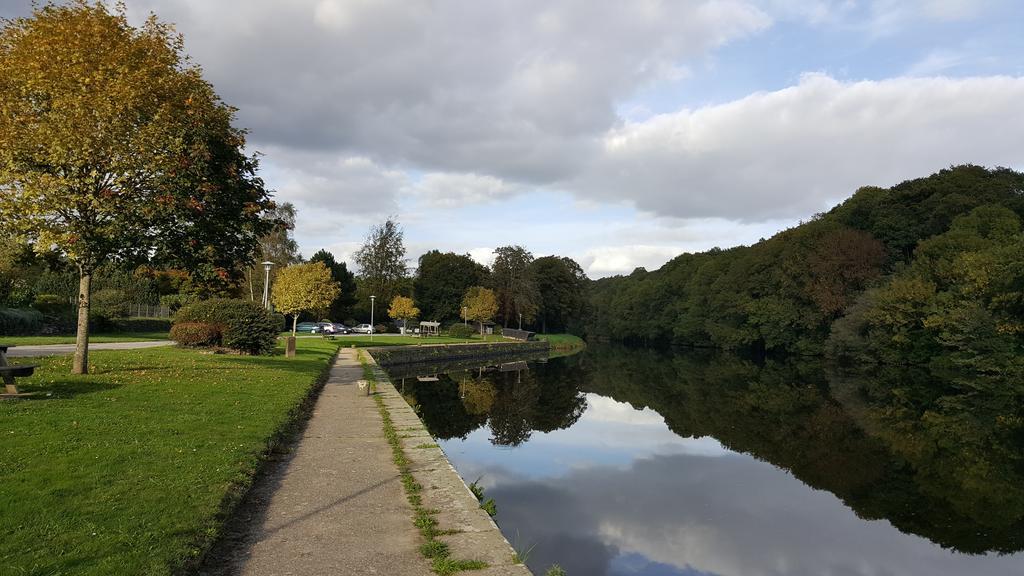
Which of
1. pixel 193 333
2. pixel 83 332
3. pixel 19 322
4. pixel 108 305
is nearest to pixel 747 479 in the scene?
pixel 83 332

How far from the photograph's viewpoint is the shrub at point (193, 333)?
23.9 meters

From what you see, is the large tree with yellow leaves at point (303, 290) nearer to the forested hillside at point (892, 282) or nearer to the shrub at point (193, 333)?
the shrub at point (193, 333)

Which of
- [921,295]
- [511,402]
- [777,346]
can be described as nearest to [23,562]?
[511,402]

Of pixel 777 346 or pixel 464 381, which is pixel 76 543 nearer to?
pixel 464 381

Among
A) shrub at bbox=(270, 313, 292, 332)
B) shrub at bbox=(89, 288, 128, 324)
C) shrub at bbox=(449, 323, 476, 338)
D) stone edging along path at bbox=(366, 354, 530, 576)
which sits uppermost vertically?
shrub at bbox=(89, 288, 128, 324)

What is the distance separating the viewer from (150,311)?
48.4 meters

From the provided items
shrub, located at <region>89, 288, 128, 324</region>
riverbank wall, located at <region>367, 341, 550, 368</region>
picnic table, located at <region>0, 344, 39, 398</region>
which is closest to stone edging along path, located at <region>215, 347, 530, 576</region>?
picnic table, located at <region>0, 344, 39, 398</region>

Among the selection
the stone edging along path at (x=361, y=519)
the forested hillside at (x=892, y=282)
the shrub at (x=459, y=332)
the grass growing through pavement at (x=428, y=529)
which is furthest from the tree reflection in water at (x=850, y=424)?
the shrub at (x=459, y=332)

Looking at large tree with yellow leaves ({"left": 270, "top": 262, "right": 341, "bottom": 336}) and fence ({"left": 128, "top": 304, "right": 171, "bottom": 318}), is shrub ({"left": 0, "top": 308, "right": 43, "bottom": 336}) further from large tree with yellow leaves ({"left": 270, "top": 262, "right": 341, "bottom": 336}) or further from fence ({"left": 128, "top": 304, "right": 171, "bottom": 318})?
fence ({"left": 128, "top": 304, "right": 171, "bottom": 318})

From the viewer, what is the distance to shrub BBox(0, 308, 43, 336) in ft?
90.7

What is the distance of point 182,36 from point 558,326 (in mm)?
80560

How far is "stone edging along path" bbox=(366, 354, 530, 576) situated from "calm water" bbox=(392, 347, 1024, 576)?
1.37 meters

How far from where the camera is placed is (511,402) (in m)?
22.3

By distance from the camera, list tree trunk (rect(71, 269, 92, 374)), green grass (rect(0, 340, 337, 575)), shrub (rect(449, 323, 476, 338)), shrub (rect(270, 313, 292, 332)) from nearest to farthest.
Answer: green grass (rect(0, 340, 337, 575)) < tree trunk (rect(71, 269, 92, 374)) < shrub (rect(270, 313, 292, 332)) < shrub (rect(449, 323, 476, 338))
